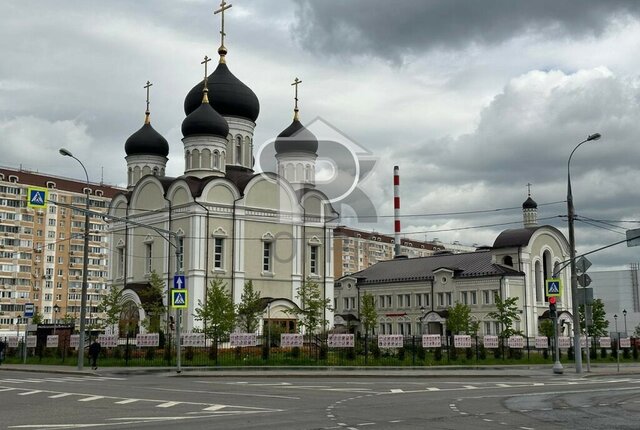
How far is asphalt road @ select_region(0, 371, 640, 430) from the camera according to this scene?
547 inches

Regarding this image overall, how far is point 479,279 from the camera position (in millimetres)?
71375

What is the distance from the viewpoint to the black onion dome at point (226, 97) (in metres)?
59.6

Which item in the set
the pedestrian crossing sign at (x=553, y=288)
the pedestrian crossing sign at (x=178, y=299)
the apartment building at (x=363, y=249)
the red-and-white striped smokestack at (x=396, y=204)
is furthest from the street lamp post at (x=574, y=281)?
Result: the apartment building at (x=363, y=249)

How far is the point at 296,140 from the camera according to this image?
211 feet

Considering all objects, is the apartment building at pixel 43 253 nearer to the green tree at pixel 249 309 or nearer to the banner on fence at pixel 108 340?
the green tree at pixel 249 309

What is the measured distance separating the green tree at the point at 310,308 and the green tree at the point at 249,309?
291 centimetres

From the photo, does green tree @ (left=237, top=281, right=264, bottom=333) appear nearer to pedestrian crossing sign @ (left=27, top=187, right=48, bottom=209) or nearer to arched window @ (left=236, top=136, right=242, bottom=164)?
arched window @ (left=236, top=136, right=242, bottom=164)

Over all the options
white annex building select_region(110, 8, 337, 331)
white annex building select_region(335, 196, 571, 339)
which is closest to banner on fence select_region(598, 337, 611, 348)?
white annex building select_region(110, 8, 337, 331)

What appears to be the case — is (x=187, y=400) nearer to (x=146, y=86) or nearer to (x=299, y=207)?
(x=299, y=207)

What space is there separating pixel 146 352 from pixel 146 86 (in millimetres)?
32310

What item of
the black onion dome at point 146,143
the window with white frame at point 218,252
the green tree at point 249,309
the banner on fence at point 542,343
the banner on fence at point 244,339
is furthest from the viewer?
the black onion dome at point 146,143

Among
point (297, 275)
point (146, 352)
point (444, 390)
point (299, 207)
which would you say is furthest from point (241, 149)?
point (444, 390)

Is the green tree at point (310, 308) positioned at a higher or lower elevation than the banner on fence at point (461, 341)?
higher

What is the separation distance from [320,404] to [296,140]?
158ft
